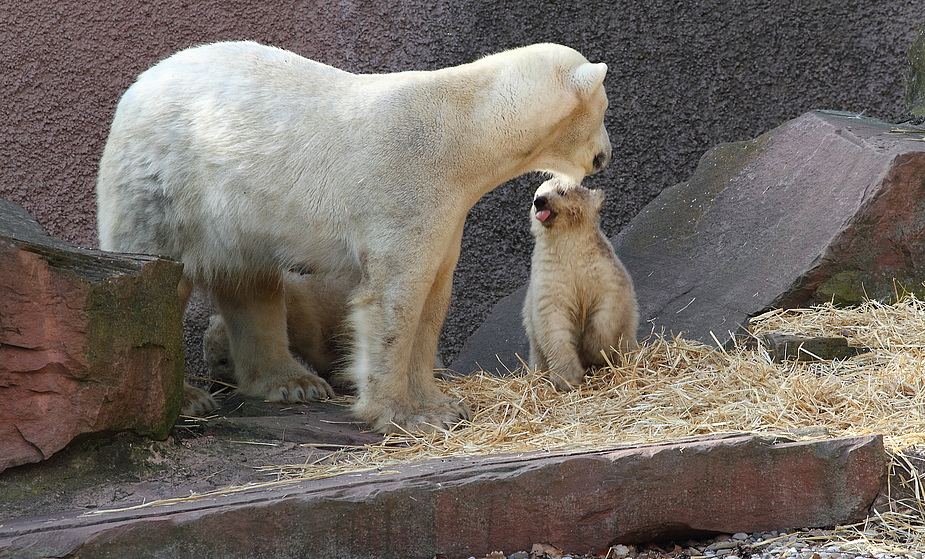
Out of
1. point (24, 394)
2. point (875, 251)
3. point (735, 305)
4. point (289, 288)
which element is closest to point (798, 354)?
point (735, 305)

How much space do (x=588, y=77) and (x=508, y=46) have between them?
216 cm

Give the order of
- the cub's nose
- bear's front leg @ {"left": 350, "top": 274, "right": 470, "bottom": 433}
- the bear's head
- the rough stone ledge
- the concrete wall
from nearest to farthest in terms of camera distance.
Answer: the rough stone ledge, bear's front leg @ {"left": 350, "top": 274, "right": 470, "bottom": 433}, the bear's head, the cub's nose, the concrete wall

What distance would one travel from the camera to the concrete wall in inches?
211

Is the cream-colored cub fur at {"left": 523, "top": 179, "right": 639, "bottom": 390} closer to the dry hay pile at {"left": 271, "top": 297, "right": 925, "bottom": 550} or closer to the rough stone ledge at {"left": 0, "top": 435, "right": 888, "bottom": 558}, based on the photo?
the dry hay pile at {"left": 271, "top": 297, "right": 925, "bottom": 550}

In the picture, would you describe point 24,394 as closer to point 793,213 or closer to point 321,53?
point 321,53

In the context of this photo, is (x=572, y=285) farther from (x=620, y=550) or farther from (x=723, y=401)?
(x=620, y=550)

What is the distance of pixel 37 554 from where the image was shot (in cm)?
223

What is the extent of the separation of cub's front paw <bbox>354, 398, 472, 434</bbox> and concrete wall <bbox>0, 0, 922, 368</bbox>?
7.38ft

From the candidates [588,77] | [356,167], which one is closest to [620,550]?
[356,167]

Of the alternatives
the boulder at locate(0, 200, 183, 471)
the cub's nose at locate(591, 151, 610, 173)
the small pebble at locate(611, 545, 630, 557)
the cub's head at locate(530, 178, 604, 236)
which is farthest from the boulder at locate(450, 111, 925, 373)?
the boulder at locate(0, 200, 183, 471)

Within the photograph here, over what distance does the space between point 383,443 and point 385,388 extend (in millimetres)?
293

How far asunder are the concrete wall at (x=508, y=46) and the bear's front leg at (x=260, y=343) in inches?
54.1

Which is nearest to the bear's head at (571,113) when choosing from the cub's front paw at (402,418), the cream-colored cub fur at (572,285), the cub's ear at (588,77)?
the cub's ear at (588,77)

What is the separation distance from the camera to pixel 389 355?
3.54 m
